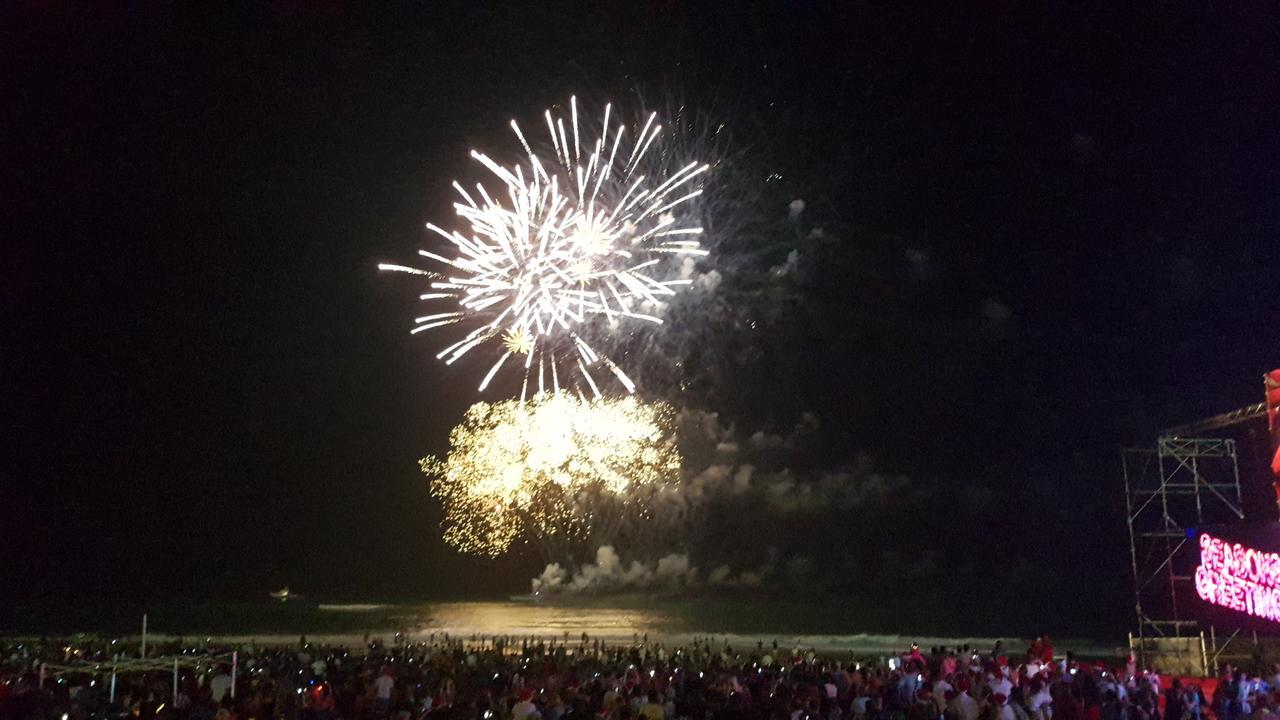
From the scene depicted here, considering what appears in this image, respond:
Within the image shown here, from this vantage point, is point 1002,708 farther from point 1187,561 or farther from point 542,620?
point 542,620

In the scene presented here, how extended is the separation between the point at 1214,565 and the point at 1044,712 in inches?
378

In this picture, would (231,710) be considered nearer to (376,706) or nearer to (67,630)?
(376,706)

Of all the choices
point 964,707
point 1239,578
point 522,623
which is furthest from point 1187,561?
point 522,623

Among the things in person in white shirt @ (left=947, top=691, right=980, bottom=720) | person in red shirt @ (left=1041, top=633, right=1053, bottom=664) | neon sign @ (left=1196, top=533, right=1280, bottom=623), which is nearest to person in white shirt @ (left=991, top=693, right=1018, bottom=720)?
person in white shirt @ (left=947, top=691, right=980, bottom=720)

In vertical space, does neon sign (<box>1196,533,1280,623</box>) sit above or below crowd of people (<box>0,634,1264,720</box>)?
above

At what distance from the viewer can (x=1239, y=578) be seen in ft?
52.8

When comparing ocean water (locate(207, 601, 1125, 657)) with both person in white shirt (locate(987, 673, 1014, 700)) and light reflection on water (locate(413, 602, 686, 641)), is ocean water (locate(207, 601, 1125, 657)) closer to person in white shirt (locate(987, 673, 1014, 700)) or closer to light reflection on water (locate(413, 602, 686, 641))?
light reflection on water (locate(413, 602, 686, 641))

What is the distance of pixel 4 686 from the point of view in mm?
9836

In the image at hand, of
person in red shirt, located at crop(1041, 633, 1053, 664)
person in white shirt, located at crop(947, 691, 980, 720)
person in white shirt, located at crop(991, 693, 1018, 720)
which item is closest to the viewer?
person in white shirt, located at crop(991, 693, 1018, 720)

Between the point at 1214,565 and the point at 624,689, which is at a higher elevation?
the point at 1214,565

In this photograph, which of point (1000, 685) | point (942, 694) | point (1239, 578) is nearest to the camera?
point (942, 694)

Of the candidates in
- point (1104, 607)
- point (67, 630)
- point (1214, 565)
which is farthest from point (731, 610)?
point (1214, 565)

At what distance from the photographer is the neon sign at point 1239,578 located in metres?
15.5

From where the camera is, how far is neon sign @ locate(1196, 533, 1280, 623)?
50.9 ft
